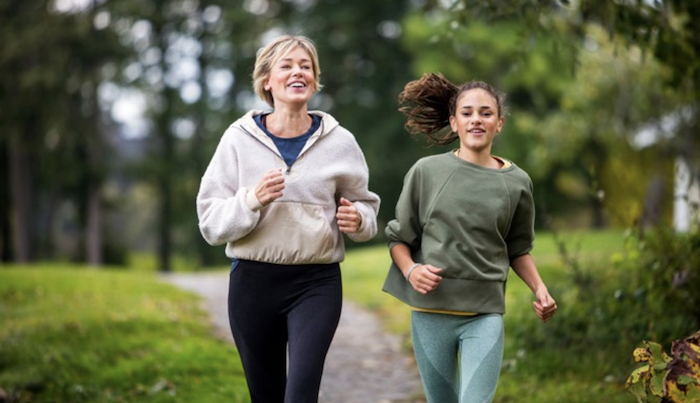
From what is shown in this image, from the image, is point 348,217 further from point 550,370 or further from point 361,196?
point 550,370

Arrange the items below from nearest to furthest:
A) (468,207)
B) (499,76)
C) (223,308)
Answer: (468,207) < (223,308) < (499,76)

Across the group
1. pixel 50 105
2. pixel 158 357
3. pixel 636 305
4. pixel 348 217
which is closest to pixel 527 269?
pixel 348 217

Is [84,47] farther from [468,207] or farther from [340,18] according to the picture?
[468,207]

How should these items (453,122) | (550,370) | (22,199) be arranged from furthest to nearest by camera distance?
(22,199), (550,370), (453,122)

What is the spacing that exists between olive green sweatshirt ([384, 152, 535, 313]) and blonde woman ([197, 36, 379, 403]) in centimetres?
23

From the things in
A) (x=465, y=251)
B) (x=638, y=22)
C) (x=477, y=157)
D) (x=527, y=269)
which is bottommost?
(x=527, y=269)

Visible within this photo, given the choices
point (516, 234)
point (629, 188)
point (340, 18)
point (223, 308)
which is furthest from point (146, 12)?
point (516, 234)

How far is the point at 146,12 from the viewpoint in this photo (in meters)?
28.5

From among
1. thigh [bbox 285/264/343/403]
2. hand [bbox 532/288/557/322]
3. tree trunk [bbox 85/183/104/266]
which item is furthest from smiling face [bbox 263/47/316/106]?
tree trunk [bbox 85/183/104/266]

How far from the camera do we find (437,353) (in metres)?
3.80

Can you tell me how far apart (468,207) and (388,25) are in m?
29.7

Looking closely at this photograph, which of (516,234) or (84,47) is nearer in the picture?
(516,234)

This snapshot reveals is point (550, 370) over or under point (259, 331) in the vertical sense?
under

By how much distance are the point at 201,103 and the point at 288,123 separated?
2720cm
